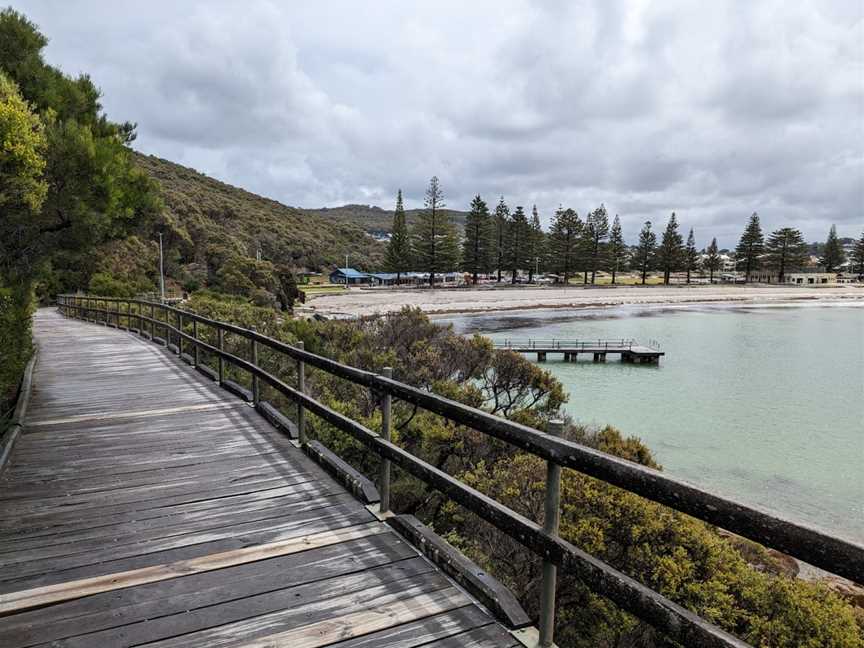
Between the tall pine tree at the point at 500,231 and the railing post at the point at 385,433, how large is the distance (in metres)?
93.6

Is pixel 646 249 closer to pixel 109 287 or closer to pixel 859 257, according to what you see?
pixel 859 257

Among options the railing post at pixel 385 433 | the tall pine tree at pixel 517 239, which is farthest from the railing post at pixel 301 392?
the tall pine tree at pixel 517 239

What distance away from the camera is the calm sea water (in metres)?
16.1

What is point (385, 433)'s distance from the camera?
3.44 m

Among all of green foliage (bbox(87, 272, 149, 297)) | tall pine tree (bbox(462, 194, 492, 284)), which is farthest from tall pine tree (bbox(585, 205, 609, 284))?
green foliage (bbox(87, 272, 149, 297))

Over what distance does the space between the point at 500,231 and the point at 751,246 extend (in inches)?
2050

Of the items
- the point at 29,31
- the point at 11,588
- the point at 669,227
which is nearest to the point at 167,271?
Answer: the point at 29,31

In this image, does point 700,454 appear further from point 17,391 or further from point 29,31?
point 29,31

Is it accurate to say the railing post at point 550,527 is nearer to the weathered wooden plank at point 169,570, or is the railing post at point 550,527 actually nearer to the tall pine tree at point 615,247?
the weathered wooden plank at point 169,570

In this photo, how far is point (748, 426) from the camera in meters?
22.4

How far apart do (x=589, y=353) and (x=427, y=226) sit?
5152 centimetres

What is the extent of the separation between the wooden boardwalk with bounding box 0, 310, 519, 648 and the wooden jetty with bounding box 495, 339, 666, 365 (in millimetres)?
34039

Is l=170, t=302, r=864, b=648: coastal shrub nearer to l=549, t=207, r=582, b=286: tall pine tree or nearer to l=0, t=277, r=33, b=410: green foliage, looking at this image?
l=0, t=277, r=33, b=410: green foliage

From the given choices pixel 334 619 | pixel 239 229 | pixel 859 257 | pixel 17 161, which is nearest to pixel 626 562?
pixel 334 619
